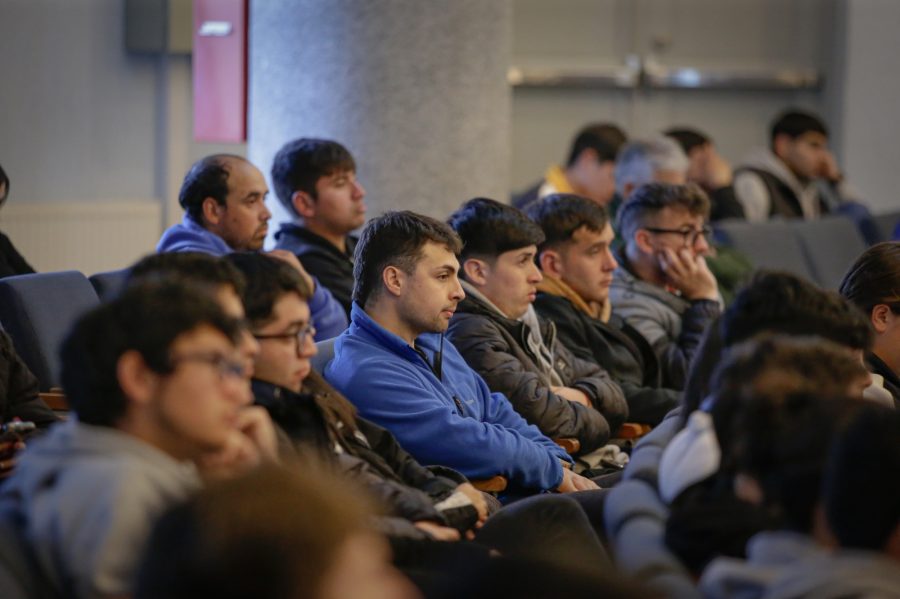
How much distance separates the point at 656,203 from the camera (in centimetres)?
495

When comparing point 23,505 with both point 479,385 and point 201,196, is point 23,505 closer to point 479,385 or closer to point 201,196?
point 479,385

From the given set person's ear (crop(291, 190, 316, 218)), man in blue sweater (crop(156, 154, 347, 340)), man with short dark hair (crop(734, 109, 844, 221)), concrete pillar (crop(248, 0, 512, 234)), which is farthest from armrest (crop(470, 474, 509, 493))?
man with short dark hair (crop(734, 109, 844, 221))

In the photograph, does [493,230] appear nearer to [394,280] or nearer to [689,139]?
[394,280]

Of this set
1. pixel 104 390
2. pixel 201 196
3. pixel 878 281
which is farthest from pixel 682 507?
pixel 201 196

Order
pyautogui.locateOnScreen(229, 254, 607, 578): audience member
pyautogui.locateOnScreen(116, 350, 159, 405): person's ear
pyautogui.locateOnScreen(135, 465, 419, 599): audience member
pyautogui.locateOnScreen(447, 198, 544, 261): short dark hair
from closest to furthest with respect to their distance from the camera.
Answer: pyautogui.locateOnScreen(135, 465, 419, 599): audience member, pyautogui.locateOnScreen(116, 350, 159, 405): person's ear, pyautogui.locateOnScreen(229, 254, 607, 578): audience member, pyautogui.locateOnScreen(447, 198, 544, 261): short dark hair

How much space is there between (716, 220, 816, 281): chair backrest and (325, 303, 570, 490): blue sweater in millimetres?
3280

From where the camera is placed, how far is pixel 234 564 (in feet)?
4.39

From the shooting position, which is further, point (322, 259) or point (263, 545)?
point (322, 259)

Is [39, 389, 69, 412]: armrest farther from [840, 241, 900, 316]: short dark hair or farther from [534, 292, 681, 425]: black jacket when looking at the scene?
[840, 241, 900, 316]: short dark hair

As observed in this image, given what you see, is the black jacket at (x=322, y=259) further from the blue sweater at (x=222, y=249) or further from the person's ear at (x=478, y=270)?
the person's ear at (x=478, y=270)

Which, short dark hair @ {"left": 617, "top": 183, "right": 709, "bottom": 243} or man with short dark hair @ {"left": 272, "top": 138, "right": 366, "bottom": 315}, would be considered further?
short dark hair @ {"left": 617, "top": 183, "right": 709, "bottom": 243}

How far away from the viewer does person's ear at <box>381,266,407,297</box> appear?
3.39m

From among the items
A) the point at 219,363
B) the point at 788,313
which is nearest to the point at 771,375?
the point at 788,313

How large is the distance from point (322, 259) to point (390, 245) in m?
1.46
